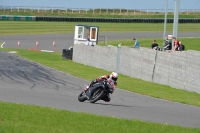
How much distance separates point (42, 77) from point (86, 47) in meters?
11.1

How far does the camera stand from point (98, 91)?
18.5m

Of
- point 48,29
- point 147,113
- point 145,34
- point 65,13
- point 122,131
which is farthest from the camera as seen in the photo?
point 65,13

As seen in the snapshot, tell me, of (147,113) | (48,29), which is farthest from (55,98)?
(48,29)

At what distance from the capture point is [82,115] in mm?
14094

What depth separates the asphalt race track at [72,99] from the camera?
1656 centimetres

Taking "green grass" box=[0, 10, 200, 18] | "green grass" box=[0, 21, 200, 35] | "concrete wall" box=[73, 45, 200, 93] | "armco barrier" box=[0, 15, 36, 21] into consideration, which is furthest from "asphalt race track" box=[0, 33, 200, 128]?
"green grass" box=[0, 10, 200, 18]

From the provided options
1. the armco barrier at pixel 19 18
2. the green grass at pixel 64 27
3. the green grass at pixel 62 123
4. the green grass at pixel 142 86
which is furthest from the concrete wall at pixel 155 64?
the armco barrier at pixel 19 18

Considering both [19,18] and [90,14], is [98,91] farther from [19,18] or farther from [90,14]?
[90,14]

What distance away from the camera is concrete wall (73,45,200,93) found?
2556cm

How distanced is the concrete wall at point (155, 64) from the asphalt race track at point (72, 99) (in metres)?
3.19

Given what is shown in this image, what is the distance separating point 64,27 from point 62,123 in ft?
218

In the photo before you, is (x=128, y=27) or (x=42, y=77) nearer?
(x=42, y=77)

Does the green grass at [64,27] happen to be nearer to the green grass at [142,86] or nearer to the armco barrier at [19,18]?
the armco barrier at [19,18]

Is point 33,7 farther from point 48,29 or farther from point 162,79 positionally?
point 162,79
